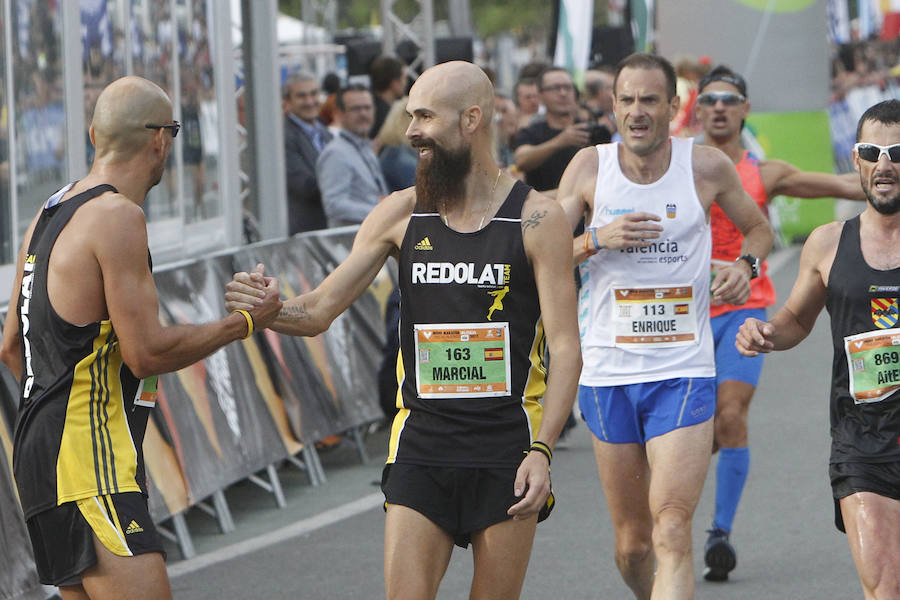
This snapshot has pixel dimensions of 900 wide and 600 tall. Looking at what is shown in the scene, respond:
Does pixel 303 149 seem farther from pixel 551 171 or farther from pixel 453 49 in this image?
pixel 453 49

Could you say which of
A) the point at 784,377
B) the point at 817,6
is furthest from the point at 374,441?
the point at 817,6

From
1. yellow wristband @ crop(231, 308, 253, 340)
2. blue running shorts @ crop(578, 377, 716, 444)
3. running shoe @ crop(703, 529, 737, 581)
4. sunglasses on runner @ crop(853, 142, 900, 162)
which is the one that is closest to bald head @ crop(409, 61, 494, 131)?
yellow wristband @ crop(231, 308, 253, 340)

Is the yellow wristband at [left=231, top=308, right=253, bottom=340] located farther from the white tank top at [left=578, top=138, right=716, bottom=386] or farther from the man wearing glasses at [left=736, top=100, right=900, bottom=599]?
the white tank top at [left=578, top=138, right=716, bottom=386]

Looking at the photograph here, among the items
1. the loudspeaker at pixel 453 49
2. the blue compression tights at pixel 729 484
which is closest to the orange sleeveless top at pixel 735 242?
the blue compression tights at pixel 729 484

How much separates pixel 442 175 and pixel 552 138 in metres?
6.28

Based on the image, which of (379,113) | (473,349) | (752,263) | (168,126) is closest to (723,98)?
(752,263)

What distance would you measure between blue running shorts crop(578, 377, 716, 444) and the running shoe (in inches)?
53.1

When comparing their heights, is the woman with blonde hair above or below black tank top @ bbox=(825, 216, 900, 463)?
above

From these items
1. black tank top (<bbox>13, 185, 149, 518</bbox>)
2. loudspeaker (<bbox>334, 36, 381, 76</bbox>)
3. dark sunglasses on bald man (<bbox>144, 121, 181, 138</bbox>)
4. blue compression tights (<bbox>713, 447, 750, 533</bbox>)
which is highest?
loudspeaker (<bbox>334, 36, 381, 76</bbox>)

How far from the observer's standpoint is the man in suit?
40.5ft

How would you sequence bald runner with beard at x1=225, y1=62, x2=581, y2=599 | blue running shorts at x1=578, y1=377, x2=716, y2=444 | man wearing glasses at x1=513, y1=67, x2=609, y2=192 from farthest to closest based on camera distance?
man wearing glasses at x1=513, y1=67, x2=609, y2=192, blue running shorts at x1=578, y1=377, x2=716, y2=444, bald runner with beard at x1=225, y1=62, x2=581, y2=599

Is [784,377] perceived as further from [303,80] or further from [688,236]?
[688,236]

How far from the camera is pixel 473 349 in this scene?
4.74 m

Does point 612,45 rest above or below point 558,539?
above
